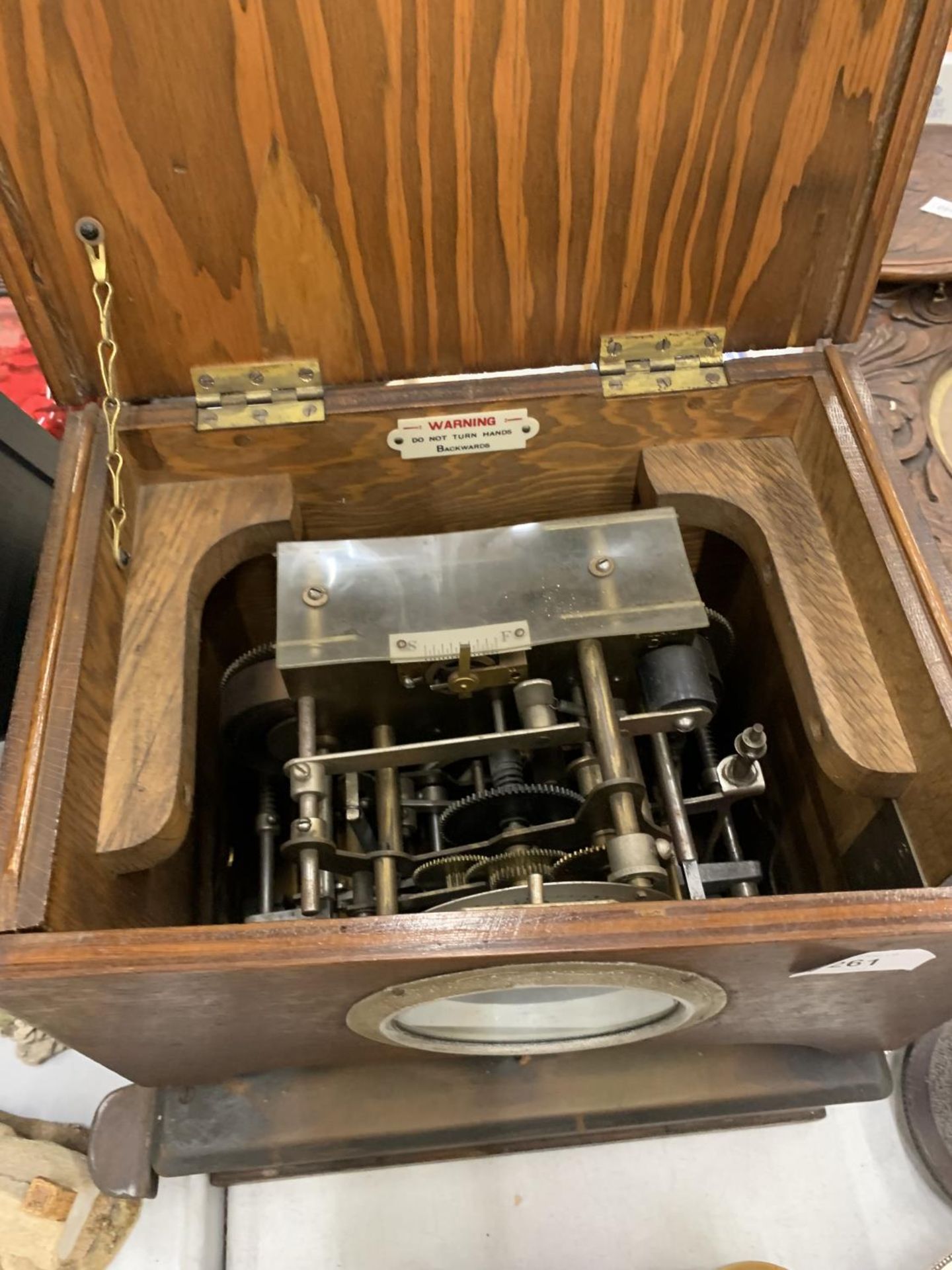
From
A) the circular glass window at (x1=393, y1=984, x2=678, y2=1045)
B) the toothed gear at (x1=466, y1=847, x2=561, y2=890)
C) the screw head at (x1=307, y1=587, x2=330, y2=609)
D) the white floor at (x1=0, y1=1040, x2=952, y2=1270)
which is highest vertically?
the screw head at (x1=307, y1=587, x2=330, y2=609)

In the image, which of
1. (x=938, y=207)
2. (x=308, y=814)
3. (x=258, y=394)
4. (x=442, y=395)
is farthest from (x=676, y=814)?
(x=938, y=207)

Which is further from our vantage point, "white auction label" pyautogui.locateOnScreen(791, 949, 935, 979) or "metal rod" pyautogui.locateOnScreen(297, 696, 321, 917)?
"metal rod" pyautogui.locateOnScreen(297, 696, 321, 917)

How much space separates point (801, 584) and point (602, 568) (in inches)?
7.7

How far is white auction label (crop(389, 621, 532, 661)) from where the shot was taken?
Result: 90cm

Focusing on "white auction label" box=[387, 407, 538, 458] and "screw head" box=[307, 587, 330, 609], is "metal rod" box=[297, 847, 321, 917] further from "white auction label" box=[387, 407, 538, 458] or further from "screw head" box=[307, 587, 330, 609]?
"white auction label" box=[387, 407, 538, 458]

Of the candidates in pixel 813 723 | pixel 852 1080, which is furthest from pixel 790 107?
pixel 852 1080

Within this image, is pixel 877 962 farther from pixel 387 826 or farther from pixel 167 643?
pixel 167 643

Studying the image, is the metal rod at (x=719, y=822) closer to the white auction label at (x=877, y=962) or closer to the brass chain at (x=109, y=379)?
the white auction label at (x=877, y=962)

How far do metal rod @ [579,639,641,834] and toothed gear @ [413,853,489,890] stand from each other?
0.14 metres

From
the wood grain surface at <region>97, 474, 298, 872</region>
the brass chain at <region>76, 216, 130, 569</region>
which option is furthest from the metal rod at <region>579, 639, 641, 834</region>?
the brass chain at <region>76, 216, 130, 569</region>

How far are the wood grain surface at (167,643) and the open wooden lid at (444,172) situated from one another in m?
0.12

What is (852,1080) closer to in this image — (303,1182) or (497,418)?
(303,1182)

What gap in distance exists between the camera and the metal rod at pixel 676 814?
2.84 feet

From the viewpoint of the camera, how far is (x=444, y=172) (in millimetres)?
801
